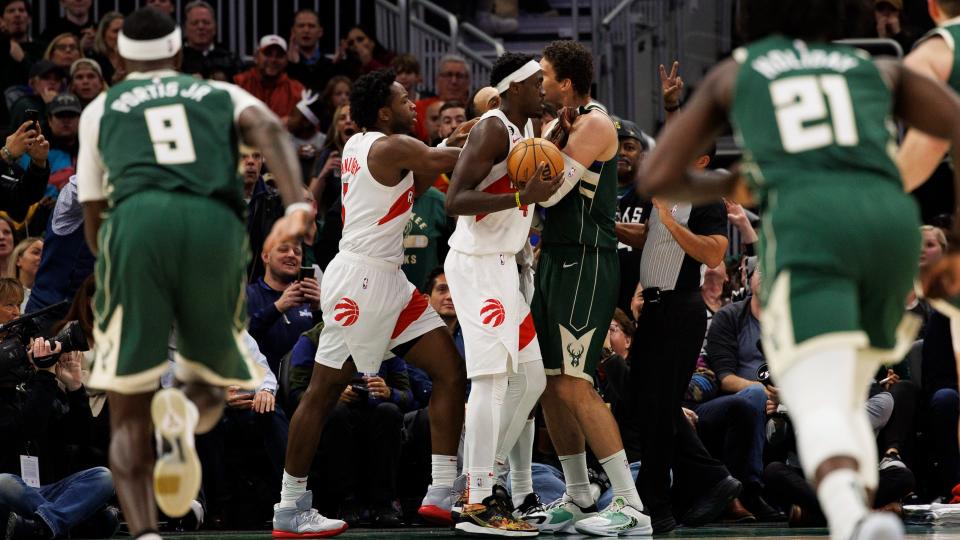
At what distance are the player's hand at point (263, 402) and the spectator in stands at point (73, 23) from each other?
517 cm

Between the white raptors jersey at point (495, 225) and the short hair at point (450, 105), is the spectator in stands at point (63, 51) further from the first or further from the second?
the white raptors jersey at point (495, 225)

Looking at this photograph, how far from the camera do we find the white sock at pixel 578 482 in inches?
325

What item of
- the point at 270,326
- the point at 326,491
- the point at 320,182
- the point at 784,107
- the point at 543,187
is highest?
the point at 784,107

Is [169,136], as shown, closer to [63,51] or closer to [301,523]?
[301,523]

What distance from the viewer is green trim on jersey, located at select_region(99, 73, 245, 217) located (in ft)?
17.6

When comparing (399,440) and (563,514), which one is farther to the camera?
(399,440)

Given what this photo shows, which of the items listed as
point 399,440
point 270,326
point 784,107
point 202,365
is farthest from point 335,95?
point 784,107

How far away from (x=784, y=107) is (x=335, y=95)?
8186 mm

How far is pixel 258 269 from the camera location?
34.7ft

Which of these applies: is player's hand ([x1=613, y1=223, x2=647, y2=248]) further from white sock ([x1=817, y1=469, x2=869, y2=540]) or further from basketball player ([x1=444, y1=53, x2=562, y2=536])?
white sock ([x1=817, y1=469, x2=869, y2=540])

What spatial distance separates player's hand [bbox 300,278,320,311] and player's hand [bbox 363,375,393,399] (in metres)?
0.73

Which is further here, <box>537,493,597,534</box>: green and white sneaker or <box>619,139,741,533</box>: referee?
<box>619,139,741,533</box>: referee

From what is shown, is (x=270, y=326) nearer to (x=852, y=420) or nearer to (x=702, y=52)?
(x=852, y=420)

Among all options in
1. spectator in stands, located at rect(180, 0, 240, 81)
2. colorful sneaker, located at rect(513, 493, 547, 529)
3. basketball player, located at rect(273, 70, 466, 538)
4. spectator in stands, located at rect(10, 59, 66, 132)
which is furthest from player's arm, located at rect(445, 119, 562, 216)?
spectator in stands, located at rect(180, 0, 240, 81)
